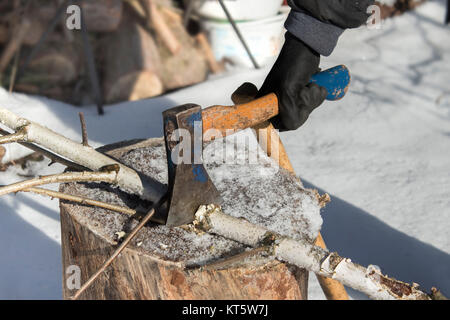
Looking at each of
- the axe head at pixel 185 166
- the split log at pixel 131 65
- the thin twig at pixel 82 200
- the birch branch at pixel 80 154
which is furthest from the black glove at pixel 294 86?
the split log at pixel 131 65

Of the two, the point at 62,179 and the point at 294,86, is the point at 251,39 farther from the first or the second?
the point at 62,179

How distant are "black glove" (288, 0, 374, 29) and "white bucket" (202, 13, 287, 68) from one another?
2420 mm

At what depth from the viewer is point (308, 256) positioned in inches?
64.1

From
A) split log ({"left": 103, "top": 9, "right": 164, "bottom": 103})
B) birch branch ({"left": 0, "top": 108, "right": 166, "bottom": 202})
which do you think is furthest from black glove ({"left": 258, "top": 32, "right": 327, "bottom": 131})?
split log ({"left": 103, "top": 9, "right": 164, "bottom": 103})

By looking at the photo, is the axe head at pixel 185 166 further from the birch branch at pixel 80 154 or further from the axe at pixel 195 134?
the birch branch at pixel 80 154

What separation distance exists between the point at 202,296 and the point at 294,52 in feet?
3.00

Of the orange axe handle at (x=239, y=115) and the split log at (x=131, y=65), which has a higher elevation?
the orange axe handle at (x=239, y=115)

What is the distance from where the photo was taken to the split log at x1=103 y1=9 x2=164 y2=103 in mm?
4223

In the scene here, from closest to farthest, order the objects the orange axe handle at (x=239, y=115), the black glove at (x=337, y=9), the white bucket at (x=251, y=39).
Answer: the orange axe handle at (x=239, y=115)
the black glove at (x=337, y=9)
the white bucket at (x=251, y=39)

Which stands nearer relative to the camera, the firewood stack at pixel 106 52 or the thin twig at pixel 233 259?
the thin twig at pixel 233 259

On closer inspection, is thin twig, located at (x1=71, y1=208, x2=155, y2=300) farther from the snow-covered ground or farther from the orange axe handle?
the snow-covered ground

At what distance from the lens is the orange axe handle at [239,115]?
156 centimetres

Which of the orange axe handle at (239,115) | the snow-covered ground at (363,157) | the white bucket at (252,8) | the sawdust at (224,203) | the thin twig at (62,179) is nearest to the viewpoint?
the thin twig at (62,179)

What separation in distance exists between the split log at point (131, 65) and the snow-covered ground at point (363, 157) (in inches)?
20.9
